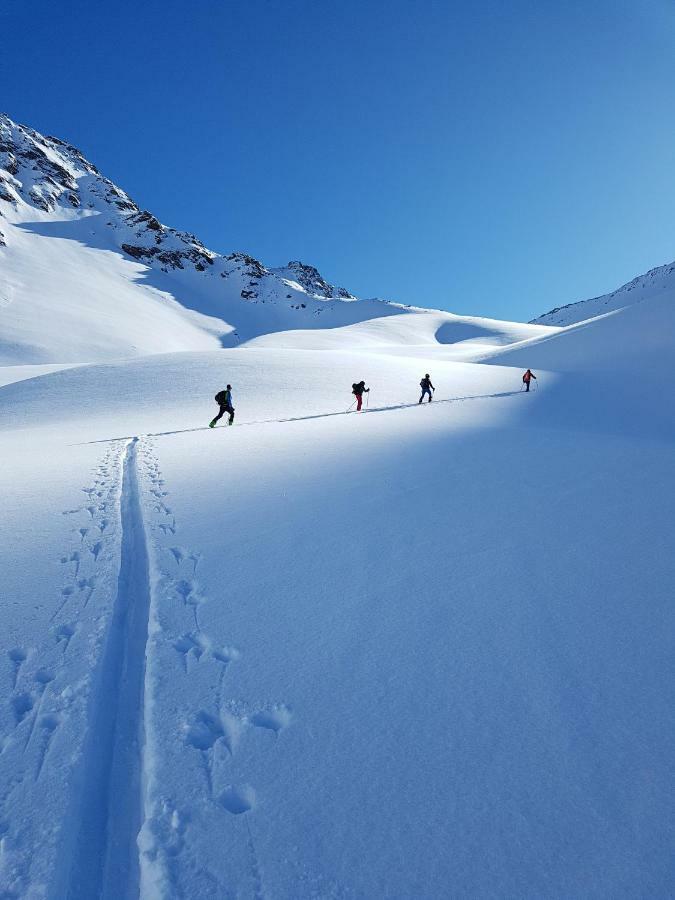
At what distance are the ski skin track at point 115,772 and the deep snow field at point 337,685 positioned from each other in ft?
0.05

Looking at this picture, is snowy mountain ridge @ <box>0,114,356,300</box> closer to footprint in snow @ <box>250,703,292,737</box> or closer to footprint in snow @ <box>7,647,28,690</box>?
footprint in snow @ <box>7,647,28,690</box>

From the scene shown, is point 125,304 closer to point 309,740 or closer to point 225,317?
point 225,317

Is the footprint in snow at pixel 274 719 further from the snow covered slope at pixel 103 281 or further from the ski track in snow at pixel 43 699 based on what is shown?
the snow covered slope at pixel 103 281

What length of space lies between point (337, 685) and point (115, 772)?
1511mm

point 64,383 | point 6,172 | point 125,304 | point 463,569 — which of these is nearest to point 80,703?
point 463,569

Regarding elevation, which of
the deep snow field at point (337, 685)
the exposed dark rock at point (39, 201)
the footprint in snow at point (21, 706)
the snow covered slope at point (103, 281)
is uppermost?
the exposed dark rock at point (39, 201)

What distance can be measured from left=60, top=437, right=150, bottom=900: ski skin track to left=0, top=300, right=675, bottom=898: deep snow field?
2cm

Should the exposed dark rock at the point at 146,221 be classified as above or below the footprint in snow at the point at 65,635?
above

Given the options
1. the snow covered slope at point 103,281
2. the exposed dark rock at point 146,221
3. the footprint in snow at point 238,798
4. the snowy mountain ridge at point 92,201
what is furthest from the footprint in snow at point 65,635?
the exposed dark rock at point 146,221

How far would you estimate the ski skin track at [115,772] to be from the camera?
218 centimetres

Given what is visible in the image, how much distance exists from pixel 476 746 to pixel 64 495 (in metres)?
7.32

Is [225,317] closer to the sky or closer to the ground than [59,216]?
closer to the ground

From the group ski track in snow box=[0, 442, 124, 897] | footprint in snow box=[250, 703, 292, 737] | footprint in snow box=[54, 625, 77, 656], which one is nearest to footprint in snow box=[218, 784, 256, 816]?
footprint in snow box=[250, 703, 292, 737]

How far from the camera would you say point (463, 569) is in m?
5.08
